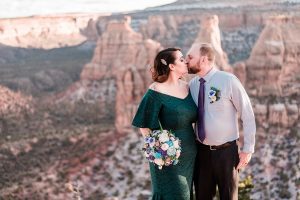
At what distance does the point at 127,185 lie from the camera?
29.7 m

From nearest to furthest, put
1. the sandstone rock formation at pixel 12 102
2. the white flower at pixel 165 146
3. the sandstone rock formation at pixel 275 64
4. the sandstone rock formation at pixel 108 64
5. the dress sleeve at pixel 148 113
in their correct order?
the white flower at pixel 165 146 → the dress sleeve at pixel 148 113 → the sandstone rock formation at pixel 275 64 → the sandstone rock formation at pixel 12 102 → the sandstone rock formation at pixel 108 64

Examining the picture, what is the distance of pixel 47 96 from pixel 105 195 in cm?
4375

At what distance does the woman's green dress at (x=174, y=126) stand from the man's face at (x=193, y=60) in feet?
1.03

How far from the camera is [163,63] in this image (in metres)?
6.50

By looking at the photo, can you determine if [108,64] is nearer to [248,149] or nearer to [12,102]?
[12,102]

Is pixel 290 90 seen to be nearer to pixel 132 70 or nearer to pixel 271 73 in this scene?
pixel 271 73

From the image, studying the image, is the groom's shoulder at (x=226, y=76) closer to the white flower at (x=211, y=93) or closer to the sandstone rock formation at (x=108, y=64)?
the white flower at (x=211, y=93)

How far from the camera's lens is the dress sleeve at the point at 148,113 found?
6516 millimetres

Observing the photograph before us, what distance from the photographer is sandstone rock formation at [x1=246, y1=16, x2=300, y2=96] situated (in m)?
33.3

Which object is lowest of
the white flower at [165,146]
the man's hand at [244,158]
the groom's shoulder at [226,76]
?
the man's hand at [244,158]

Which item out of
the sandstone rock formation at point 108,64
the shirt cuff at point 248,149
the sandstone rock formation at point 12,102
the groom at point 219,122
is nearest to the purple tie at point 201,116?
the groom at point 219,122

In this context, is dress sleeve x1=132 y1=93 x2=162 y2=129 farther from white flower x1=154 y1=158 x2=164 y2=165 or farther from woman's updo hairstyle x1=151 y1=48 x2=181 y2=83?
white flower x1=154 y1=158 x2=164 y2=165

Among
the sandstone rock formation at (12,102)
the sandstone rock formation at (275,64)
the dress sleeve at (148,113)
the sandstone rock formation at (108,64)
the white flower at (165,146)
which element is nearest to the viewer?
the white flower at (165,146)

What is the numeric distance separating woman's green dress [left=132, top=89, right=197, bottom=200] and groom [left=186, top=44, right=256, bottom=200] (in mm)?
137
